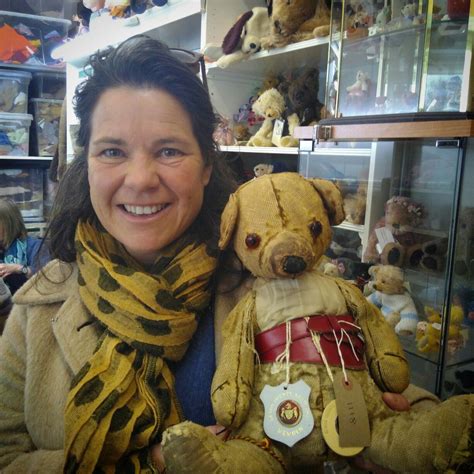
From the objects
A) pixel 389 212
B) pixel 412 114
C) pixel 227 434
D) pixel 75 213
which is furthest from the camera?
pixel 389 212

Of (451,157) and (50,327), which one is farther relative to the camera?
(451,157)

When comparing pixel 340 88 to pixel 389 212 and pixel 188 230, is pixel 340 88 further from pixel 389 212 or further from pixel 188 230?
pixel 188 230

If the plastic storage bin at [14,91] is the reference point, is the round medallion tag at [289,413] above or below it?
below

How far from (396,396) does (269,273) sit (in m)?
0.17

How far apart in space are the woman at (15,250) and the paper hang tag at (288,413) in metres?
0.34

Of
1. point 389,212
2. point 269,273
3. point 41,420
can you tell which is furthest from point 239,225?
point 389,212

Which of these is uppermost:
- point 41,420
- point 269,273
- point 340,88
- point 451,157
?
point 340,88

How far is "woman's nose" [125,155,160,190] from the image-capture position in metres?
0.49

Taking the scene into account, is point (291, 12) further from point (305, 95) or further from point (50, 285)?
point (50, 285)

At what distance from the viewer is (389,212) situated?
87cm

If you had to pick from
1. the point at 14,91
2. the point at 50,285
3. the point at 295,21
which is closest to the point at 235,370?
the point at 50,285

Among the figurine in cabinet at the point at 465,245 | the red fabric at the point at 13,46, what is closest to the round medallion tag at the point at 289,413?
the figurine in cabinet at the point at 465,245

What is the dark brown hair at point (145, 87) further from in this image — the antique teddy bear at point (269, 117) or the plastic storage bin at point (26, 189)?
the antique teddy bear at point (269, 117)

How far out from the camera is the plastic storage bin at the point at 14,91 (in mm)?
659
